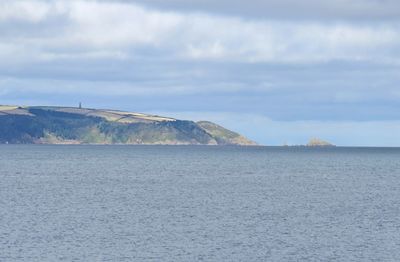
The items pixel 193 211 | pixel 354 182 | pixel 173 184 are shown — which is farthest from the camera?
pixel 354 182

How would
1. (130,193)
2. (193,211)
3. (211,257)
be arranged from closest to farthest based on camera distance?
1. (211,257)
2. (193,211)
3. (130,193)

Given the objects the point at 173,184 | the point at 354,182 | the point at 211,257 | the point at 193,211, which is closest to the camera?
the point at 211,257

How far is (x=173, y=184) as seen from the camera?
487 feet

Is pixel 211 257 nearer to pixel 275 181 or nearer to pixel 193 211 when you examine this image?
pixel 193 211

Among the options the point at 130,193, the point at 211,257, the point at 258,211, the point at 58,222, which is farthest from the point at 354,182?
the point at 211,257

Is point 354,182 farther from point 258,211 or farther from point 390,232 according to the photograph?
point 390,232

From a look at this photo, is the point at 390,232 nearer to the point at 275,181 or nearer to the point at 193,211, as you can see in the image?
the point at 193,211

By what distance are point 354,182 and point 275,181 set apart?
15.6 m

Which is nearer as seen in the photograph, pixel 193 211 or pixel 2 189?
pixel 193 211

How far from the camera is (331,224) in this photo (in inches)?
3430

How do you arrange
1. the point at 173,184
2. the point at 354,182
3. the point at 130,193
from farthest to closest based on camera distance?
the point at 354,182
the point at 173,184
the point at 130,193

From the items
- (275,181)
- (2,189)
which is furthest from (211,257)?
(275,181)

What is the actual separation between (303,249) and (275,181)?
91577 millimetres

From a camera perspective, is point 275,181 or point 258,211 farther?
point 275,181
